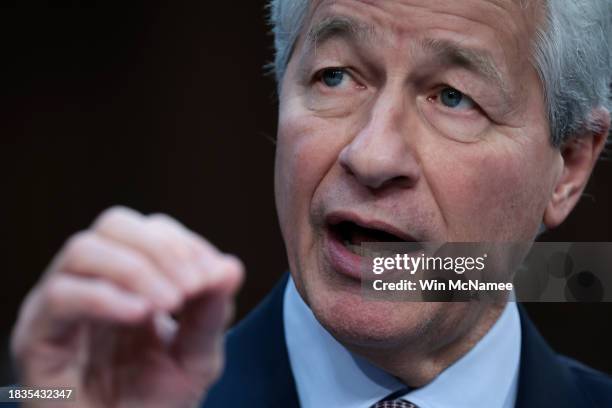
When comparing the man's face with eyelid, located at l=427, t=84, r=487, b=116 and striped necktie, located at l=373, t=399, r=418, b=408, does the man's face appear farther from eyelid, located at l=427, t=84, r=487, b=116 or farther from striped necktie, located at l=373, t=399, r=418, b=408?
striped necktie, located at l=373, t=399, r=418, b=408

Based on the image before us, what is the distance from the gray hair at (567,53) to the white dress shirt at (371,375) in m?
0.39

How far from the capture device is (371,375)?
5.42ft

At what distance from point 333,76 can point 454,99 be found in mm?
204

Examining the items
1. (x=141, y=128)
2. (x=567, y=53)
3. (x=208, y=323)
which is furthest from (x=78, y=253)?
(x=141, y=128)

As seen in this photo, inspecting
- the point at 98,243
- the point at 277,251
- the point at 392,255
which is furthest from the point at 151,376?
the point at 277,251

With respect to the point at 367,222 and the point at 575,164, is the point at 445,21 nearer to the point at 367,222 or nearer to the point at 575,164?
the point at 367,222

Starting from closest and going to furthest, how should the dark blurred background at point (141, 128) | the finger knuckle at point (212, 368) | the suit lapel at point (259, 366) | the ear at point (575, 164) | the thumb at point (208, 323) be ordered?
the thumb at point (208, 323) → the finger knuckle at point (212, 368) → the suit lapel at point (259, 366) → the ear at point (575, 164) → the dark blurred background at point (141, 128)

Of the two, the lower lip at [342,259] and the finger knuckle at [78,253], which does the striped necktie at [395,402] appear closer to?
the lower lip at [342,259]

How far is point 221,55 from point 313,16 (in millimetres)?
1620

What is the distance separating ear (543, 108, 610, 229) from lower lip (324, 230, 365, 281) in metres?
0.45

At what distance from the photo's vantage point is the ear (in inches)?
70.3

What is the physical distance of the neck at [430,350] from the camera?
5.25 ft

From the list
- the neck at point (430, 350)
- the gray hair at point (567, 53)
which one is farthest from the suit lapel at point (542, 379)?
the gray hair at point (567, 53)

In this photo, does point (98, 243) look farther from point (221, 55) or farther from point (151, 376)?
point (221, 55)
